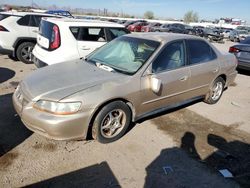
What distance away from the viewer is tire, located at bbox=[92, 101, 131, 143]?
369 centimetres

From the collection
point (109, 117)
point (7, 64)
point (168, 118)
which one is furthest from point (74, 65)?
point (7, 64)

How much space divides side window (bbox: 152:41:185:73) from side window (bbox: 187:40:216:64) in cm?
25

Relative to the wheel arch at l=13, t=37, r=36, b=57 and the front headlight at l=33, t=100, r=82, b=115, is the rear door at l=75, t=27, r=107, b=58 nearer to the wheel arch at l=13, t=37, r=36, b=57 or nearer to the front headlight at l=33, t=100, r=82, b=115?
the wheel arch at l=13, t=37, r=36, b=57

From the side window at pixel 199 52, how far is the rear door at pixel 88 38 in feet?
8.75

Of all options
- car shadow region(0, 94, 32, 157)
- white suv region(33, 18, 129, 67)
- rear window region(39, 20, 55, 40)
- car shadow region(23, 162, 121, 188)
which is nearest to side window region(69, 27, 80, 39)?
white suv region(33, 18, 129, 67)

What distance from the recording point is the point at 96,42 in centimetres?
682

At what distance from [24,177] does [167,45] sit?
3071mm

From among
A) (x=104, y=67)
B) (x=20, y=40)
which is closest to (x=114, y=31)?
(x=104, y=67)

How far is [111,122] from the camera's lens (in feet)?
12.8

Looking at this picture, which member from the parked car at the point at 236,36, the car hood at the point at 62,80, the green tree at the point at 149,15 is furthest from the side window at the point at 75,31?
the green tree at the point at 149,15

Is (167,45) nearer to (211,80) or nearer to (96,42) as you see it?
(211,80)

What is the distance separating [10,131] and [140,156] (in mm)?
2139

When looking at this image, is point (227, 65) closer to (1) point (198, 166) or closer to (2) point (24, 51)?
(1) point (198, 166)

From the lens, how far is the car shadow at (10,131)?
12.2 feet
